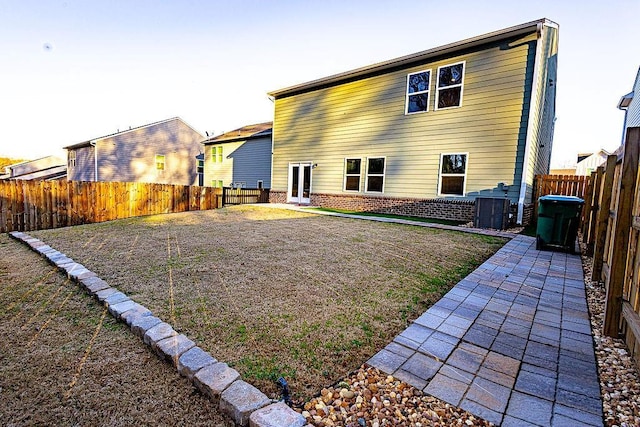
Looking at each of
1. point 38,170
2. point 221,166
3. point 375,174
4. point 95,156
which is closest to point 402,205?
point 375,174

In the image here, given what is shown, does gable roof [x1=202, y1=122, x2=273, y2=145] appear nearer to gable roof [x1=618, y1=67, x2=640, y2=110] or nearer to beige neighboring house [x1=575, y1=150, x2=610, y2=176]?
gable roof [x1=618, y1=67, x2=640, y2=110]

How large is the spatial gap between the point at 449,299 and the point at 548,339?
3.03 feet

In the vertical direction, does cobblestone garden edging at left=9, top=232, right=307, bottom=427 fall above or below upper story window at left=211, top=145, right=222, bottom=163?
below

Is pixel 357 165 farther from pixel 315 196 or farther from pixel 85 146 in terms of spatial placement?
pixel 85 146

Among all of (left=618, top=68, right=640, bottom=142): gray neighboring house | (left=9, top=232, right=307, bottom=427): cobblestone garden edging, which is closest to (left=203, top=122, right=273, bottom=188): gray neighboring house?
(left=9, top=232, right=307, bottom=427): cobblestone garden edging

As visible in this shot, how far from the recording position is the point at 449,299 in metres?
3.22

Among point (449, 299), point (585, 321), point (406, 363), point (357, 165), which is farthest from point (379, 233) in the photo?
point (357, 165)

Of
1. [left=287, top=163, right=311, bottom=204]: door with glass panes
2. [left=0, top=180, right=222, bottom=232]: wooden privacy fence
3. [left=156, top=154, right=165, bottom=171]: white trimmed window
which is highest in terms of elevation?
[left=156, top=154, right=165, bottom=171]: white trimmed window

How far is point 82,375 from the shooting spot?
1859mm

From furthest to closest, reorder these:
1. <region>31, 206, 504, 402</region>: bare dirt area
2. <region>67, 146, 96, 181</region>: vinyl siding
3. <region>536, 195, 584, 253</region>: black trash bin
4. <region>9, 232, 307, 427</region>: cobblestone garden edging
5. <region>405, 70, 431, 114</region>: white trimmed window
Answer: <region>67, 146, 96, 181</region>: vinyl siding → <region>405, 70, 431, 114</region>: white trimmed window → <region>536, 195, 584, 253</region>: black trash bin → <region>31, 206, 504, 402</region>: bare dirt area → <region>9, 232, 307, 427</region>: cobblestone garden edging

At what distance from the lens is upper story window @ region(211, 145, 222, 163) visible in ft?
63.7

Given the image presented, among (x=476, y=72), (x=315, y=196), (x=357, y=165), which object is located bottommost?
(x=315, y=196)

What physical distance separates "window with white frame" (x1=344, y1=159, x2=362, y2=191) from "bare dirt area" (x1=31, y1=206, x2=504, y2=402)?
5.46 m

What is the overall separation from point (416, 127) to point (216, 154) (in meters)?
14.0
